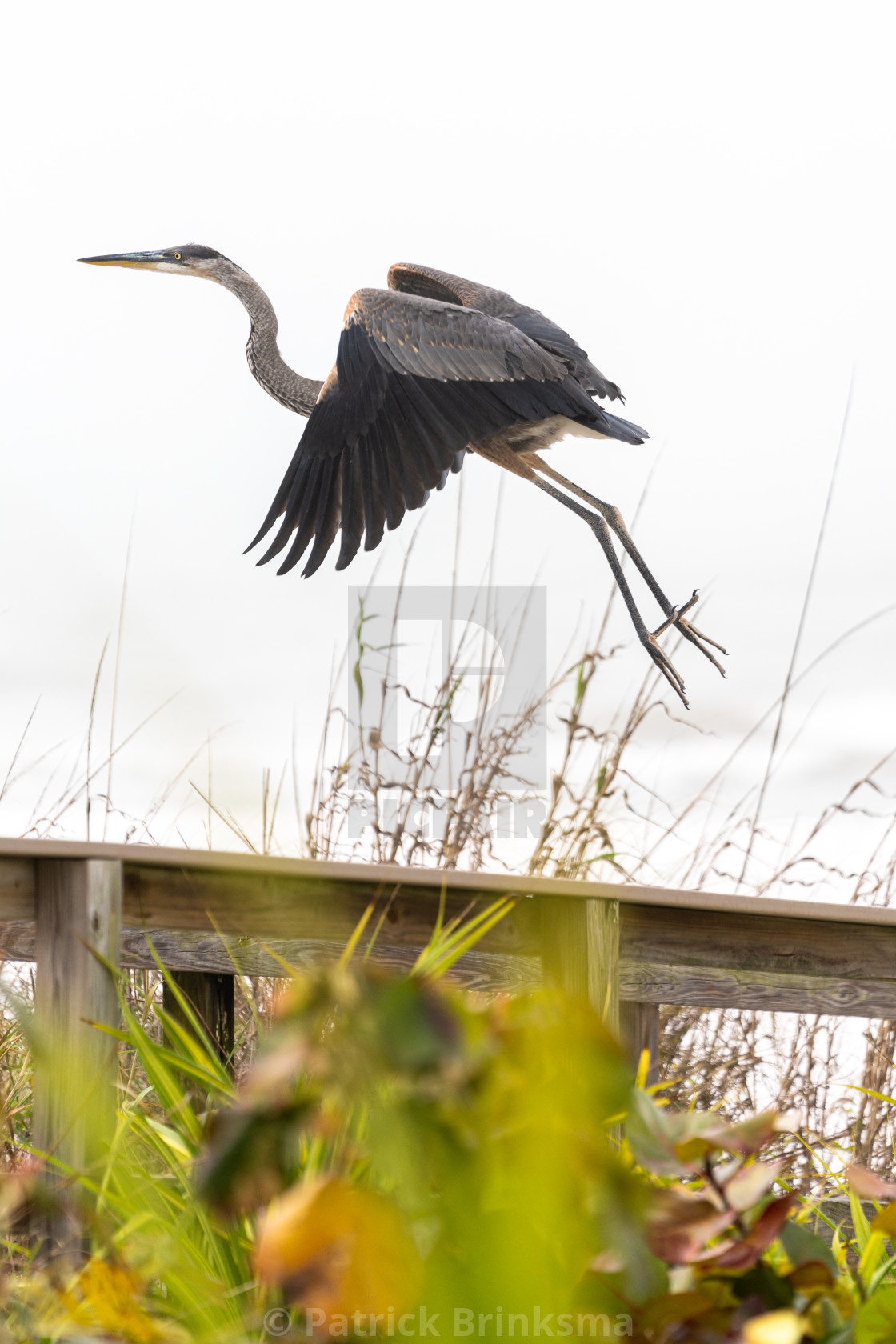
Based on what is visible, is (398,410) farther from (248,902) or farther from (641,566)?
(248,902)

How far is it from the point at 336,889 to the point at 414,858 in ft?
5.23

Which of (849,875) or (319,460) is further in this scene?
(319,460)

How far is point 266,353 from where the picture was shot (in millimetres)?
6074

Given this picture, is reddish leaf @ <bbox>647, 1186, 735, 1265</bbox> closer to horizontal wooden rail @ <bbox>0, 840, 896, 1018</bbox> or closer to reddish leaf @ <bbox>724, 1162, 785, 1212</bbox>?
reddish leaf @ <bbox>724, 1162, 785, 1212</bbox>

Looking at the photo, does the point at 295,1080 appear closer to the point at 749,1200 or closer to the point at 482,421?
the point at 749,1200

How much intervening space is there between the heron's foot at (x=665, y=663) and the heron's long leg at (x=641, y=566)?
16 centimetres

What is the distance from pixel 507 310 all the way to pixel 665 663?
77.7 inches

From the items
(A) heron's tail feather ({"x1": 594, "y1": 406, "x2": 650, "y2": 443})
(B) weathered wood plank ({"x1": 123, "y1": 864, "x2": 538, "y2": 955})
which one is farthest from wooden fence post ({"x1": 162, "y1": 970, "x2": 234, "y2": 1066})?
(A) heron's tail feather ({"x1": 594, "y1": 406, "x2": 650, "y2": 443})

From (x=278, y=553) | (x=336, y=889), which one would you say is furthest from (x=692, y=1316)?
(x=278, y=553)

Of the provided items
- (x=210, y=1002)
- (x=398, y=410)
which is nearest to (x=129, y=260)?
(x=398, y=410)

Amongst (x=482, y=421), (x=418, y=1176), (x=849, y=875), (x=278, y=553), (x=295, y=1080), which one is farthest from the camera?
(x=482, y=421)

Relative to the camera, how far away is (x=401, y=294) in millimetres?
4766

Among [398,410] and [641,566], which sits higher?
[398,410]

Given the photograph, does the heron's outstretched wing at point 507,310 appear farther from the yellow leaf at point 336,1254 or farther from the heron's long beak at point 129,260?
the yellow leaf at point 336,1254
